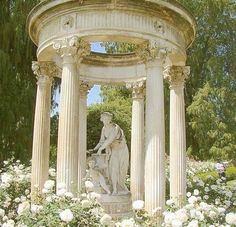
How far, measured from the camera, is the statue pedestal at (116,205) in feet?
51.5

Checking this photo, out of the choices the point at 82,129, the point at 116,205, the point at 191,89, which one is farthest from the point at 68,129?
the point at 191,89

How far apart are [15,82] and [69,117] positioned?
520 inches

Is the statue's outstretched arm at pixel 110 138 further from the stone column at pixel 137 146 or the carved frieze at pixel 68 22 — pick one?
the carved frieze at pixel 68 22

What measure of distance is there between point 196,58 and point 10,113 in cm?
2093

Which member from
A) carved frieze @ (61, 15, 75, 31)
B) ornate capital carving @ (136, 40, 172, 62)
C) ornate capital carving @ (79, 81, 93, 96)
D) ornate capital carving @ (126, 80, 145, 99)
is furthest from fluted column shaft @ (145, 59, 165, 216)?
ornate capital carving @ (79, 81, 93, 96)

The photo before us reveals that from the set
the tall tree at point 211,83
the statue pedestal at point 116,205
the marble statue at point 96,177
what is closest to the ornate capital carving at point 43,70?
the marble statue at point 96,177

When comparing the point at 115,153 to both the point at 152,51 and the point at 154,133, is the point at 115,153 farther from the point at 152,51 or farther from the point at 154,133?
the point at 152,51

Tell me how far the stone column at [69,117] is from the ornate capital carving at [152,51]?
81.9 inches

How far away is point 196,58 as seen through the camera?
39.3 meters

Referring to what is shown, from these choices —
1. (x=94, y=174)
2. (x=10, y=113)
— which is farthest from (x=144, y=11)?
(x=10, y=113)

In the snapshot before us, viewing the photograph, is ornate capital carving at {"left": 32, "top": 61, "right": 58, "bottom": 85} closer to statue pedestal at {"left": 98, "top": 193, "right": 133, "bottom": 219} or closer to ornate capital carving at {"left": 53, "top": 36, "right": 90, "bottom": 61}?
ornate capital carving at {"left": 53, "top": 36, "right": 90, "bottom": 61}

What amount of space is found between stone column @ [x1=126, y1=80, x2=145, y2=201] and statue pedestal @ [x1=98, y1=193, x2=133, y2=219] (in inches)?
110

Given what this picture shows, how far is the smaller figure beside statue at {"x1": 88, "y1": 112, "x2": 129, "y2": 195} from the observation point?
16453mm

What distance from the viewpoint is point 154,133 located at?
1384 centimetres
